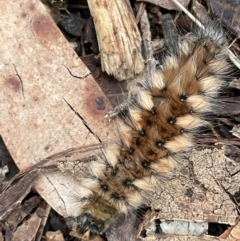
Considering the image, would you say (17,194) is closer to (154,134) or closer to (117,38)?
(154,134)

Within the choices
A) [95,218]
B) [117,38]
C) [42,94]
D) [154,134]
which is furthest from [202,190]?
[42,94]

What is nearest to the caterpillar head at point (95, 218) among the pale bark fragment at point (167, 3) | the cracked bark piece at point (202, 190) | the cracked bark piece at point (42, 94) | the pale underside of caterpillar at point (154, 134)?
the pale underside of caterpillar at point (154, 134)

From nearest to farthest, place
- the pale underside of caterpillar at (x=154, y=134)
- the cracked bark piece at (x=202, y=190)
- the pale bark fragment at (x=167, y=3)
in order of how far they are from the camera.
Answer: the pale underside of caterpillar at (x=154, y=134), the cracked bark piece at (x=202, y=190), the pale bark fragment at (x=167, y=3)

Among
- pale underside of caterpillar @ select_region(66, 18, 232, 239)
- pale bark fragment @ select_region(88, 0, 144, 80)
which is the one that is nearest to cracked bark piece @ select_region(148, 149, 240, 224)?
pale underside of caterpillar @ select_region(66, 18, 232, 239)

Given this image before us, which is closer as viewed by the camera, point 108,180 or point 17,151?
point 108,180

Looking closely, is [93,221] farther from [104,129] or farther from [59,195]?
[104,129]

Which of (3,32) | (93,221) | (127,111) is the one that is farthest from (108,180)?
(3,32)

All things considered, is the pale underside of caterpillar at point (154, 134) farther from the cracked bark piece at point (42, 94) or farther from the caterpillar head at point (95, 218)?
the cracked bark piece at point (42, 94)
